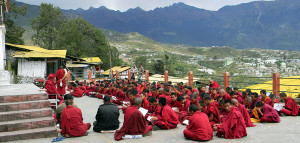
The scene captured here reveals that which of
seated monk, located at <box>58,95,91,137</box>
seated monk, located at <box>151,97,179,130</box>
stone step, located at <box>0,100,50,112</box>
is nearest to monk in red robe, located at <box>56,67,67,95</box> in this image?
stone step, located at <box>0,100,50,112</box>

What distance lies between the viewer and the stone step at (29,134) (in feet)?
21.6

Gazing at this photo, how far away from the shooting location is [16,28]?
117 feet

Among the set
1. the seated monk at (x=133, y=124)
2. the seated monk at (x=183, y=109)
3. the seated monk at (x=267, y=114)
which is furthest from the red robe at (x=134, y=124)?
the seated monk at (x=267, y=114)

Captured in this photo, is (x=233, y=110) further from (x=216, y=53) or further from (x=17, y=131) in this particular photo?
(x=216, y=53)

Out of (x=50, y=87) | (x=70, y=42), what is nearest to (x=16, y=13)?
(x=70, y=42)

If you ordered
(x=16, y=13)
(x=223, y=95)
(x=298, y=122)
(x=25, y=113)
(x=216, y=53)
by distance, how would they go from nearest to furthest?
(x=25, y=113), (x=298, y=122), (x=223, y=95), (x=16, y=13), (x=216, y=53)

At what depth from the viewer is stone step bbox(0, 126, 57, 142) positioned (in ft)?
21.6

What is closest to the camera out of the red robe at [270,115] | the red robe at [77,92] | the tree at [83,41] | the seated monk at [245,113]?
the seated monk at [245,113]

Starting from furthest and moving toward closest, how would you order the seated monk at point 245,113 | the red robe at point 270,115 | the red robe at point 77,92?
the red robe at point 77,92 → the red robe at point 270,115 → the seated monk at point 245,113

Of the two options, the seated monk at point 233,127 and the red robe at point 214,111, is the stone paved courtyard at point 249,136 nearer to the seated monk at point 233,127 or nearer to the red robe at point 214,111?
the seated monk at point 233,127

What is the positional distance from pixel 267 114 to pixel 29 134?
709 centimetres

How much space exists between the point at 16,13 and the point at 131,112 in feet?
115

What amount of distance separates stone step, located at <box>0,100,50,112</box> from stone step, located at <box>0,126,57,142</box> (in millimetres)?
1023

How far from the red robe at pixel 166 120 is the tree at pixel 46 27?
39497 mm
